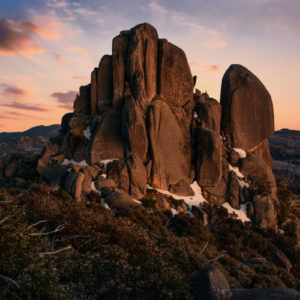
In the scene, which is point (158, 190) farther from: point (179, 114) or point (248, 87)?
point (248, 87)

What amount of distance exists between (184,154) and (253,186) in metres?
11.1

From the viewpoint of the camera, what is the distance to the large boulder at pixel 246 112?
3791 cm

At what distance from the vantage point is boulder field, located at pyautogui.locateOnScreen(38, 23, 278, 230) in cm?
2959

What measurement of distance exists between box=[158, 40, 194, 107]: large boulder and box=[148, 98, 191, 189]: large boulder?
7.96 ft

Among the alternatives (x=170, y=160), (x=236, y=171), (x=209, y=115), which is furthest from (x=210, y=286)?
(x=209, y=115)

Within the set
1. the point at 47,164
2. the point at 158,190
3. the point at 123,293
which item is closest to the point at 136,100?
the point at 158,190

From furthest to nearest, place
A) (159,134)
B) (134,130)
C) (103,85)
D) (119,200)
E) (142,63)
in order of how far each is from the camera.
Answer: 1. (103,85)
2. (142,63)
3. (159,134)
4. (134,130)
5. (119,200)

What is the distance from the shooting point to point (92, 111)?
3584 centimetres

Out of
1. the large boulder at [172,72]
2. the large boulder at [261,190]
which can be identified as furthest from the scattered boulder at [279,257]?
the large boulder at [172,72]

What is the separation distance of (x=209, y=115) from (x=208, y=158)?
7.62m

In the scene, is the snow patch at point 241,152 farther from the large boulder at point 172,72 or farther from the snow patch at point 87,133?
the snow patch at point 87,133

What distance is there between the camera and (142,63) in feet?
109

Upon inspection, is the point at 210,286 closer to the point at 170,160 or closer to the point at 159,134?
the point at 170,160

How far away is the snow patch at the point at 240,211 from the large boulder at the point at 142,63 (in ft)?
58.4
